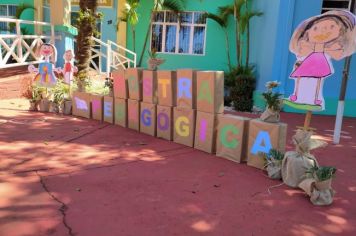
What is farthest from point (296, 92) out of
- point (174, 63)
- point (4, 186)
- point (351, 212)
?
point (174, 63)

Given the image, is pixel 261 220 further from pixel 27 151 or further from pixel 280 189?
pixel 27 151

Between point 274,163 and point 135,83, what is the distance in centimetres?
310

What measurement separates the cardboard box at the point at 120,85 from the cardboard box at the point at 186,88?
52.5 inches

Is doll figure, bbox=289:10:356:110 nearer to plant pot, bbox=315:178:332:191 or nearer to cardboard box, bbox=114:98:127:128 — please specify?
plant pot, bbox=315:178:332:191

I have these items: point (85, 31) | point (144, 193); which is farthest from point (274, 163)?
point (85, 31)

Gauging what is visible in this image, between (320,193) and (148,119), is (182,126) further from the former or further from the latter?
(320,193)

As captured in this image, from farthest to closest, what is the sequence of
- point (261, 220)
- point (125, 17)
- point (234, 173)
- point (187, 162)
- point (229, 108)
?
point (125, 17), point (229, 108), point (187, 162), point (234, 173), point (261, 220)

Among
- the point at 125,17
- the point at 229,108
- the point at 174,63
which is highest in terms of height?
the point at 125,17

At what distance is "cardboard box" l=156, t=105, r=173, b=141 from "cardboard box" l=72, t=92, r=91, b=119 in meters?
2.07

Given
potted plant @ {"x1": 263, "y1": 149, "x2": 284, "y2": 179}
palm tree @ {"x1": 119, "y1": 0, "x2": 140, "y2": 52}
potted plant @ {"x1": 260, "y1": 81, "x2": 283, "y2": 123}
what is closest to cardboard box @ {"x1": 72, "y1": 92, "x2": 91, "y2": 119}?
potted plant @ {"x1": 260, "y1": 81, "x2": 283, "y2": 123}

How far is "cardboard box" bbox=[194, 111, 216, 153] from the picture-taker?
17.1 feet

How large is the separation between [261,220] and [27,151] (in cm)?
334

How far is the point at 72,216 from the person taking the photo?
3100 millimetres

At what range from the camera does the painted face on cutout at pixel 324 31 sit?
4238 millimetres
